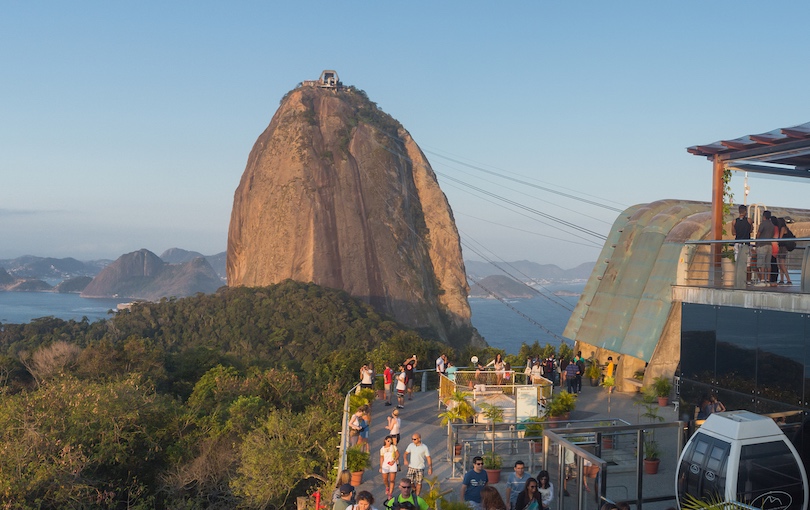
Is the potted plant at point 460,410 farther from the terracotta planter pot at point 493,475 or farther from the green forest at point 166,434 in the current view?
the green forest at point 166,434

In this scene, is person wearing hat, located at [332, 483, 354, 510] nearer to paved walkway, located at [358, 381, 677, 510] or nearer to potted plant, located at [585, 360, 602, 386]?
paved walkway, located at [358, 381, 677, 510]

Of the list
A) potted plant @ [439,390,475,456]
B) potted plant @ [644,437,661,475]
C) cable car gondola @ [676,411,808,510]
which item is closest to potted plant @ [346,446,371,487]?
potted plant @ [439,390,475,456]

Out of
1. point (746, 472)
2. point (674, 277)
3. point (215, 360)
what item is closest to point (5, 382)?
point (215, 360)

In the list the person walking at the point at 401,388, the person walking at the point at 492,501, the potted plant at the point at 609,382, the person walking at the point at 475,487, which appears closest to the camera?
the person walking at the point at 492,501

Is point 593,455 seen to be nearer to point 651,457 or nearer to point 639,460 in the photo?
point 639,460

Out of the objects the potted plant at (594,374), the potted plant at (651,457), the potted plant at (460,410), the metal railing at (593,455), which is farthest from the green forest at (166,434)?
the potted plant at (594,374)
